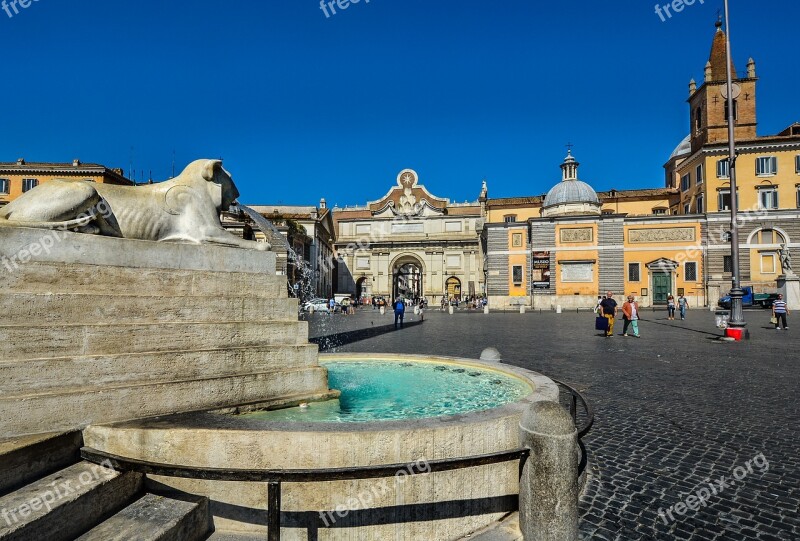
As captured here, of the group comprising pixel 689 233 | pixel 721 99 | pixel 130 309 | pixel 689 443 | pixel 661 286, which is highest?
pixel 721 99

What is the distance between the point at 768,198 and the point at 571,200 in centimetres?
1497

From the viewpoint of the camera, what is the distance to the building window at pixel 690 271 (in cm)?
3672

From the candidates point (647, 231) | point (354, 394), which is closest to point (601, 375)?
point (354, 394)

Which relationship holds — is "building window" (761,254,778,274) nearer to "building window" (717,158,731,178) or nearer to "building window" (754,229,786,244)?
"building window" (754,229,786,244)

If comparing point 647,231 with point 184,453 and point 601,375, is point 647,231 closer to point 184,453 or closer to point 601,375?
point 601,375

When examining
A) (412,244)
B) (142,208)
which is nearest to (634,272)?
(412,244)

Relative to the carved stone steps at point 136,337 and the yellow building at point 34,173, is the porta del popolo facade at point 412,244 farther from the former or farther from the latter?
the carved stone steps at point 136,337

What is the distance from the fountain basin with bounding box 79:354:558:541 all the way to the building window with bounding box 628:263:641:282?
1579 inches

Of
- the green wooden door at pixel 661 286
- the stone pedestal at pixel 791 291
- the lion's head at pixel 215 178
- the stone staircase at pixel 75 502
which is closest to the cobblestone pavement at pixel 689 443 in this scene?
the stone staircase at pixel 75 502

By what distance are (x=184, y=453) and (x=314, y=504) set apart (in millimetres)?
868

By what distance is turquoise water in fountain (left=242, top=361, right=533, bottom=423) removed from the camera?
12.9ft

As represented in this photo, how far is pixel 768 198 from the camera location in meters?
36.3

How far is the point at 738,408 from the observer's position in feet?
19.0

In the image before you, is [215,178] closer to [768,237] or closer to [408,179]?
[768,237]
